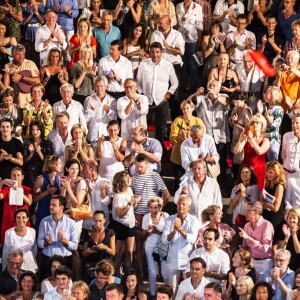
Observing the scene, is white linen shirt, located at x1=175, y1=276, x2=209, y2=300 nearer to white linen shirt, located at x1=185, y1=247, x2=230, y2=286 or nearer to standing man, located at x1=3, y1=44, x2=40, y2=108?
white linen shirt, located at x1=185, y1=247, x2=230, y2=286

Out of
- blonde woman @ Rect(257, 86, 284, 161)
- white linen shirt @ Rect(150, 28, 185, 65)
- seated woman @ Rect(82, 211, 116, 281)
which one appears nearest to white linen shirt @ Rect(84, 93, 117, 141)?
white linen shirt @ Rect(150, 28, 185, 65)

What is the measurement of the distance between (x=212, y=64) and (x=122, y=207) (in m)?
3.43

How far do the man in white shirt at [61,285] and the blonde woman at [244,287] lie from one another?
1927 millimetres

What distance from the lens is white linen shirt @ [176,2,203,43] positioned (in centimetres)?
2094

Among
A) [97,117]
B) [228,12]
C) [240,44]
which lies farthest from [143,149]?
[228,12]

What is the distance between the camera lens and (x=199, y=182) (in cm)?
1775

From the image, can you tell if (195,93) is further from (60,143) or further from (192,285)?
(192,285)

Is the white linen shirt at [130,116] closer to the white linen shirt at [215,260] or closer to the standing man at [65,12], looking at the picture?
the standing man at [65,12]

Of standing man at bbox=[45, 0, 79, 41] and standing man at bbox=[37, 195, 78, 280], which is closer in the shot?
standing man at bbox=[37, 195, 78, 280]

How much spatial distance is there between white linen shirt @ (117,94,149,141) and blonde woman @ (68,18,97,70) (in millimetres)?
1226

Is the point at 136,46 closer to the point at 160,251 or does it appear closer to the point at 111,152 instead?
the point at 111,152

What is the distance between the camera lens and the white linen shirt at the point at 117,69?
64.9 feet

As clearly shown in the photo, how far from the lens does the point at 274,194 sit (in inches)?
696

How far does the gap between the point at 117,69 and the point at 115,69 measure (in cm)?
3
